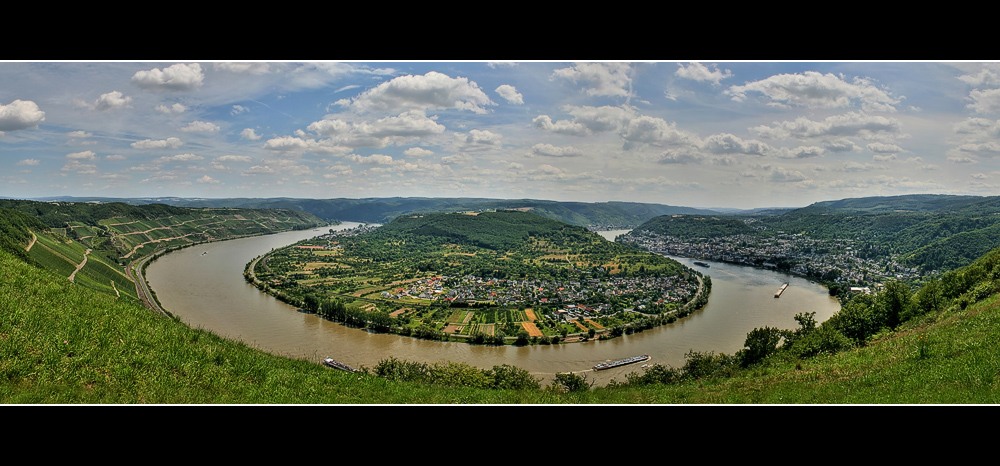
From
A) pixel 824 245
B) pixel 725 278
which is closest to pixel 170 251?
pixel 725 278

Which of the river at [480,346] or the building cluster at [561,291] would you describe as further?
the building cluster at [561,291]

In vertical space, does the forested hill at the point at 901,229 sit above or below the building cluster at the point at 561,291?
above

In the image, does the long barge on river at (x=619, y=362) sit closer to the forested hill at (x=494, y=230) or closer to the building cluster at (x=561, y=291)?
the building cluster at (x=561, y=291)

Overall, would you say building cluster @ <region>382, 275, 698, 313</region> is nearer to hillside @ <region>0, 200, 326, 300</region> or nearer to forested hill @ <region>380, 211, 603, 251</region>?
hillside @ <region>0, 200, 326, 300</region>

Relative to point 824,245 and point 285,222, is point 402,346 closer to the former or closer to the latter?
point 824,245

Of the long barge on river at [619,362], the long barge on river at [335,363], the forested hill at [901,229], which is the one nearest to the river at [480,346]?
the long barge on river at [619,362]

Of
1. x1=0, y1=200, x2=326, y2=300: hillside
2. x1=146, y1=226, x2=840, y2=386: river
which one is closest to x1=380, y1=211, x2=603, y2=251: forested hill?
x1=0, y1=200, x2=326, y2=300: hillside

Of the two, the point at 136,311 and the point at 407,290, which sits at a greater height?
the point at 136,311
